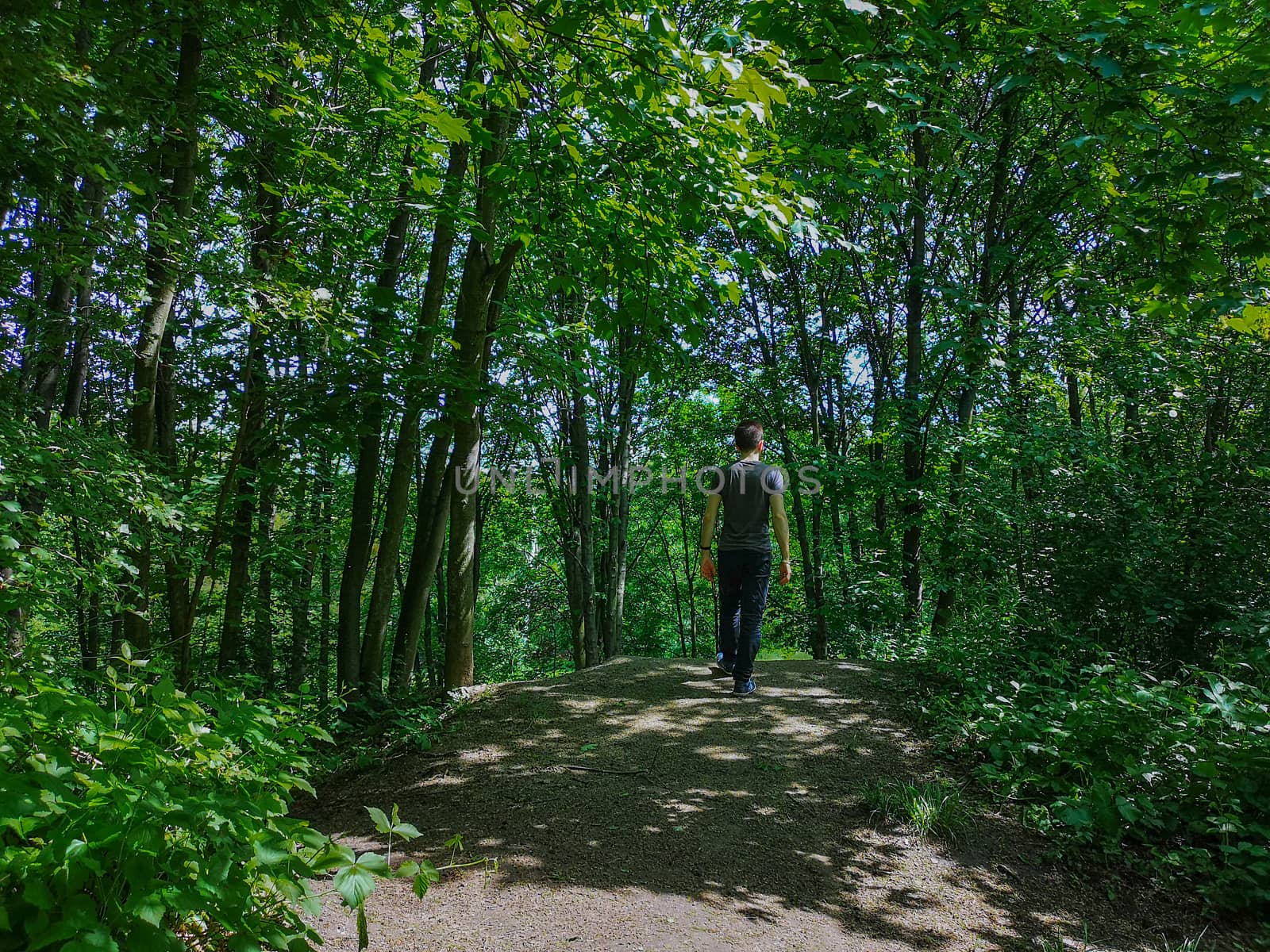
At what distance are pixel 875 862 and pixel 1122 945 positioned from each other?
107cm

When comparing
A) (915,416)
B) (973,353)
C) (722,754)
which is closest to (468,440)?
(722,754)

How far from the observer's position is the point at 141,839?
176cm

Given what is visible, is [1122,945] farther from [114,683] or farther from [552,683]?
[552,683]

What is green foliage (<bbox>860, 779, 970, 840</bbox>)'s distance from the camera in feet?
13.0

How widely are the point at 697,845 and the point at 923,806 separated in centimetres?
135

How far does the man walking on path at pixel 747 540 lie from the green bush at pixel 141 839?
399cm

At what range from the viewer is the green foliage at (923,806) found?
396 cm

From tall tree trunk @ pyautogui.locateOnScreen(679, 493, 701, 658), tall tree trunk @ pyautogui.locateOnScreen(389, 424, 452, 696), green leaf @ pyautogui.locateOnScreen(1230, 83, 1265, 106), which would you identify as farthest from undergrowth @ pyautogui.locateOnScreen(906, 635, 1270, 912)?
tall tree trunk @ pyautogui.locateOnScreen(679, 493, 701, 658)

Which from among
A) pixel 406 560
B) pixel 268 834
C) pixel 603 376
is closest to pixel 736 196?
pixel 268 834

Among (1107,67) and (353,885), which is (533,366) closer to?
(1107,67)

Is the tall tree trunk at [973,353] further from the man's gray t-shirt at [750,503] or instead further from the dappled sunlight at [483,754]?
the dappled sunlight at [483,754]

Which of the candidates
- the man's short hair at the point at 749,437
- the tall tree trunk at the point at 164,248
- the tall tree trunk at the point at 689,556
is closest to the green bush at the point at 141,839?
the tall tree trunk at the point at 164,248

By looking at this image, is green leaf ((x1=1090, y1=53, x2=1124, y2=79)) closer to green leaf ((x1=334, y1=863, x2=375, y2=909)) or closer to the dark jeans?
the dark jeans

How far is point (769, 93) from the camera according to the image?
2975 mm
